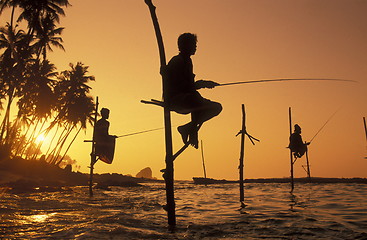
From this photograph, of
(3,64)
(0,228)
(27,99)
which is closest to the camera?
(0,228)

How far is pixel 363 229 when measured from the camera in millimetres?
5867

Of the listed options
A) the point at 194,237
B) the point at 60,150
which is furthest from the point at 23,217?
the point at 60,150

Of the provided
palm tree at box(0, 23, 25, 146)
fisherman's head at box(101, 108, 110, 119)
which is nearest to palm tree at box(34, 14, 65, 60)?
palm tree at box(0, 23, 25, 146)

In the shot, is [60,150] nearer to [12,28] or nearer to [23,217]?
[12,28]

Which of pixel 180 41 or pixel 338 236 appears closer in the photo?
pixel 338 236

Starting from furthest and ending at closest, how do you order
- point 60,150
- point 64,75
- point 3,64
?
point 60,150 → point 64,75 → point 3,64

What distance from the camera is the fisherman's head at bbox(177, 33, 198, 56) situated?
18.7ft

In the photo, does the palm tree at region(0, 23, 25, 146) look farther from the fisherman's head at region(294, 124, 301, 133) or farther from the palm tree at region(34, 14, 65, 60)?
the fisherman's head at region(294, 124, 301, 133)

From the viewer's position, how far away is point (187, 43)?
5.71 meters

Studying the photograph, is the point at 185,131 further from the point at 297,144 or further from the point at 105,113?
the point at 297,144

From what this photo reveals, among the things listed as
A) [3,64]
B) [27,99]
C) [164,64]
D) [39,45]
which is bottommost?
[164,64]

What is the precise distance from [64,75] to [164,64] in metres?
39.0

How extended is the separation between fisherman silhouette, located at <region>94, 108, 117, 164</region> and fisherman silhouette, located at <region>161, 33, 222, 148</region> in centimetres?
834

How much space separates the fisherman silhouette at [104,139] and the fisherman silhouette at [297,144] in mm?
11694
